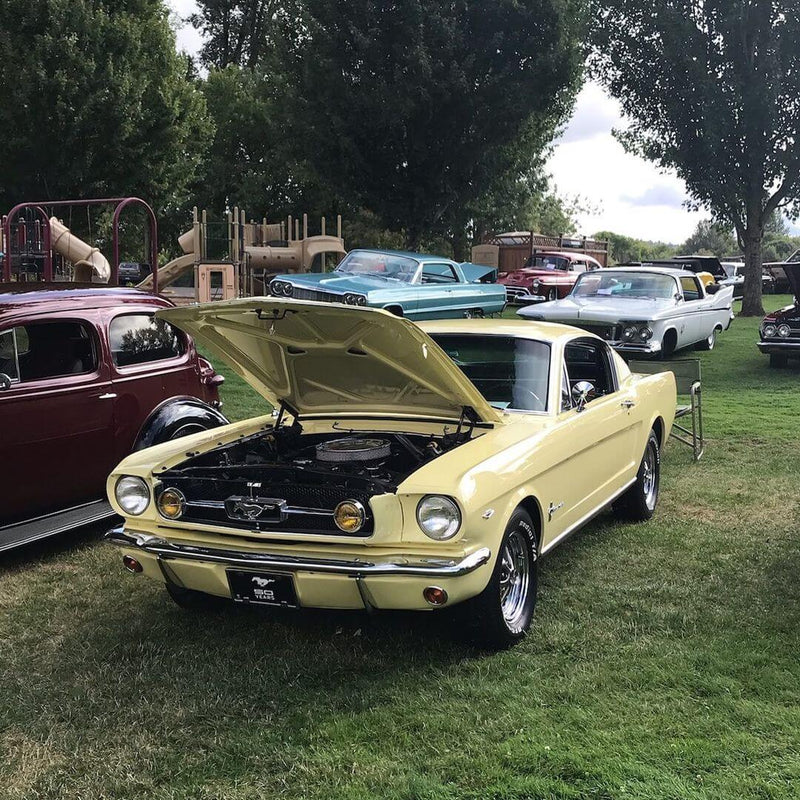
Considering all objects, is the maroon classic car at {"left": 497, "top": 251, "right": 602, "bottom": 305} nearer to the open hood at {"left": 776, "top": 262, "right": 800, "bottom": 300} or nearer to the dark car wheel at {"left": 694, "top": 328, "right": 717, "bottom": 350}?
the dark car wheel at {"left": 694, "top": 328, "right": 717, "bottom": 350}

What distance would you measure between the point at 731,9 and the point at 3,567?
74.6ft

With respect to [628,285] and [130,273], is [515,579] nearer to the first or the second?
[628,285]

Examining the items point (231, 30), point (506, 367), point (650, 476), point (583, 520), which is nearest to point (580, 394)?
point (506, 367)

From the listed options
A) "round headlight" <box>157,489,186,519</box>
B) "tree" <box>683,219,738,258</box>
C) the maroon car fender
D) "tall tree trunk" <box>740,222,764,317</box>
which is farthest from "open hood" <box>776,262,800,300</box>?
"tree" <box>683,219,738,258</box>

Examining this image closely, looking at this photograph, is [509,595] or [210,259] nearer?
[509,595]

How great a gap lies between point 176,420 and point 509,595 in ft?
9.96

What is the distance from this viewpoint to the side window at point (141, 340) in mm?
6441

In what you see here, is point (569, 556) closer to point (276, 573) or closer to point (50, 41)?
point (276, 573)

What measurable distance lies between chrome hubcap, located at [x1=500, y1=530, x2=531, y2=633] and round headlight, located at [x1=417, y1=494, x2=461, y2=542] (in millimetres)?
542

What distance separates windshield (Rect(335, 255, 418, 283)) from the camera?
16.0m

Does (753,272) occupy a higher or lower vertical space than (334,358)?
lower

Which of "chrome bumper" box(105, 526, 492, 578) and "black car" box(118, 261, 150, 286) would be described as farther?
"black car" box(118, 261, 150, 286)

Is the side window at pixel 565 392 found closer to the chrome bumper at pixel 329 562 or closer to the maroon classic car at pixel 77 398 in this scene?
the chrome bumper at pixel 329 562

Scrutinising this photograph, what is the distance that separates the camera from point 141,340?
263 inches
